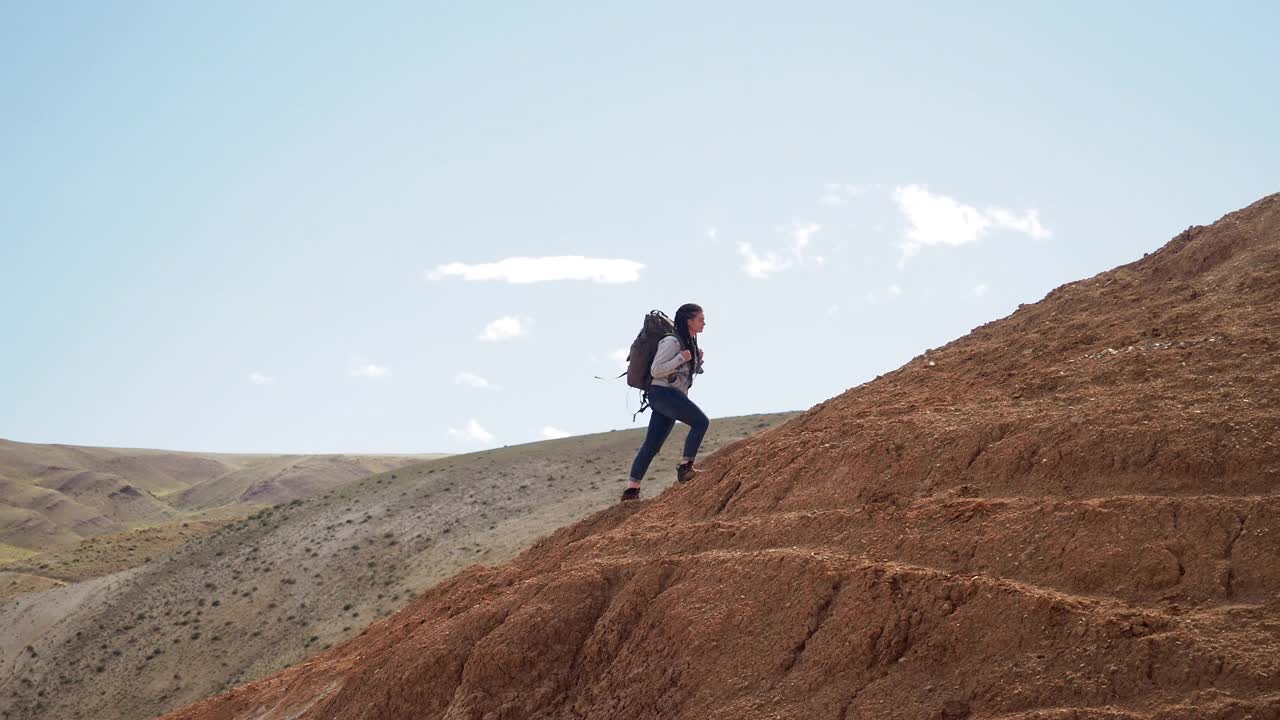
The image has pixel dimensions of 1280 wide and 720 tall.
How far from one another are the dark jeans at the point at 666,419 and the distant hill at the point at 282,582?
36.0ft

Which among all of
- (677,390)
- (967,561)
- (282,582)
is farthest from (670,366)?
(282,582)

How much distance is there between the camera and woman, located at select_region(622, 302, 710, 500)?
954cm

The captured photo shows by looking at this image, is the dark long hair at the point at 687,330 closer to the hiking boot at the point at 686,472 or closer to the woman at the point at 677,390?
the woman at the point at 677,390

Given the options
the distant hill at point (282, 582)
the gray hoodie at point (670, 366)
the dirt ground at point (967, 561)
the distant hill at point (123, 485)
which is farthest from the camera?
the distant hill at point (123, 485)

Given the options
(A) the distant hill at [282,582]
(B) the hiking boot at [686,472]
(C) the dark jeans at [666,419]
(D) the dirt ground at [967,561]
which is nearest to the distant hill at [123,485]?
(A) the distant hill at [282,582]

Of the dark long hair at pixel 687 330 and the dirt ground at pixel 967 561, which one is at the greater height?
the dark long hair at pixel 687 330

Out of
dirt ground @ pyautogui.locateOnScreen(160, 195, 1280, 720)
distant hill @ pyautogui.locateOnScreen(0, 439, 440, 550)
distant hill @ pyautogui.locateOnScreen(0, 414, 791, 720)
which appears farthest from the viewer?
distant hill @ pyautogui.locateOnScreen(0, 439, 440, 550)

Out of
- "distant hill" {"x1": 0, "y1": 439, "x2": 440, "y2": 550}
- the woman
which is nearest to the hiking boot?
the woman

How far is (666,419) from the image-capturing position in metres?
9.76

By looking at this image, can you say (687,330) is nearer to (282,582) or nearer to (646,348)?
(646,348)

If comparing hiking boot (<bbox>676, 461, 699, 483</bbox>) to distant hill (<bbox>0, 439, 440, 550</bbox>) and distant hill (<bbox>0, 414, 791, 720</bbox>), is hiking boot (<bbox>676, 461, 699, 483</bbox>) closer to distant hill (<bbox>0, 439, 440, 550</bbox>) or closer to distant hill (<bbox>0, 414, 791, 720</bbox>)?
distant hill (<bbox>0, 414, 791, 720</bbox>)

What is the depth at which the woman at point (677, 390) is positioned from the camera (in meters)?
9.54

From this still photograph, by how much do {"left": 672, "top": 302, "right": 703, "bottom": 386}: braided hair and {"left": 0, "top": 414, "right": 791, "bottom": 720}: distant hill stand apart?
36.8 feet

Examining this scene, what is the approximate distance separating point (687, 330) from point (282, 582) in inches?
686
